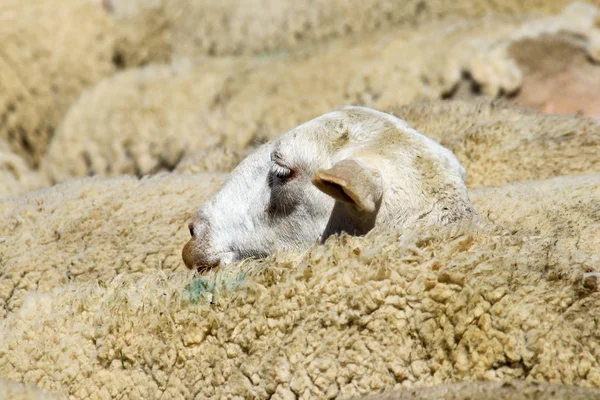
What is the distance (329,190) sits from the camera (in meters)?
2.75

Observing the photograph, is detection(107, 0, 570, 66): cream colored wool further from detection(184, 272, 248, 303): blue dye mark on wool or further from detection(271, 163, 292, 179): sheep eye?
detection(184, 272, 248, 303): blue dye mark on wool

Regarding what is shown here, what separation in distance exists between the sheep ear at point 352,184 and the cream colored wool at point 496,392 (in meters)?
0.60

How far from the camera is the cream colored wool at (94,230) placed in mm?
3311

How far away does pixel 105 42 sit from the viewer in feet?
27.4

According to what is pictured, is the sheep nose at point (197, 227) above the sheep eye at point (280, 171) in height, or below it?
below

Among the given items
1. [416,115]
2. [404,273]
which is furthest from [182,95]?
[404,273]

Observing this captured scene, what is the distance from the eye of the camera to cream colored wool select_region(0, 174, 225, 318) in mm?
3311

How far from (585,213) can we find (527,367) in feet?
3.08

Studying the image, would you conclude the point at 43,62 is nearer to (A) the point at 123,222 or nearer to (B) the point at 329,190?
(A) the point at 123,222

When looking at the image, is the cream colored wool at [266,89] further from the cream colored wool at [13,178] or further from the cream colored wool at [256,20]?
the cream colored wool at [13,178]

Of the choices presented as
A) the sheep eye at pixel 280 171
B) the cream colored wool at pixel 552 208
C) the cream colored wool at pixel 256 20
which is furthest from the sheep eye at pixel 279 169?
the cream colored wool at pixel 256 20

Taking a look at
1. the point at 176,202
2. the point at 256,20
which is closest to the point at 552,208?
the point at 176,202

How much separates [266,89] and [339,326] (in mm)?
4648

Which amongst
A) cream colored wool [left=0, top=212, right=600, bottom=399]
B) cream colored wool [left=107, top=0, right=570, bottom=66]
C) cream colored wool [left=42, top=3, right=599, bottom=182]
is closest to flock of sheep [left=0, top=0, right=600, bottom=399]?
cream colored wool [left=0, top=212, right=600, bottom=399]
